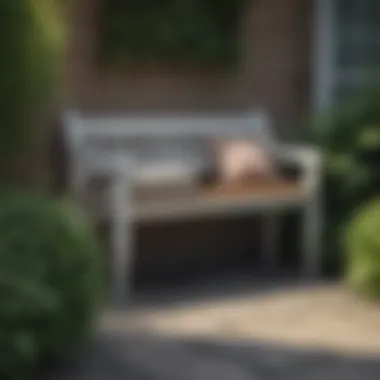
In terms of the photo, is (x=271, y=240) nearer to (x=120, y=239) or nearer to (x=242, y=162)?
(x=242, y=162)

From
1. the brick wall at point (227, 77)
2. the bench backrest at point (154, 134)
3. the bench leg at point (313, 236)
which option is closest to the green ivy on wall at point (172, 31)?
the brick wall at point (227, 77)

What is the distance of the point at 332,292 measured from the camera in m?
7.57

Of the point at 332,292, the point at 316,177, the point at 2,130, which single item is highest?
the point at 2,130

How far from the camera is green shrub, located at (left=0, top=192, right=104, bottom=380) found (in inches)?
196

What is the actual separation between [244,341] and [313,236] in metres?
2.02

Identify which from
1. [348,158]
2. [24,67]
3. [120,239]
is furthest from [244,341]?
[348,158]

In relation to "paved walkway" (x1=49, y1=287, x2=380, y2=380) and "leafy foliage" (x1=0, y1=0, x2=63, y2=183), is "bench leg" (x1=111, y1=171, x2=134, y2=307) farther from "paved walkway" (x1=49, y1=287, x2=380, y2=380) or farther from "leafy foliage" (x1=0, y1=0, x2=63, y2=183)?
"leafy foliage" (x1=0, y1=0, x2=63, y2=183)

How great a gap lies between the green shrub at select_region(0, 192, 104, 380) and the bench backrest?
2.09 metres

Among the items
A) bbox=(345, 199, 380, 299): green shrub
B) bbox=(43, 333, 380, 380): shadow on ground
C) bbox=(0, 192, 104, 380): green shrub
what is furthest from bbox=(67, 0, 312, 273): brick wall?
bbox=(0, 192, 104, 380): green shrub

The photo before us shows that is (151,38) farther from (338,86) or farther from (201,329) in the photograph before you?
(201,329)

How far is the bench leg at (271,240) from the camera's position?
879 centimetres

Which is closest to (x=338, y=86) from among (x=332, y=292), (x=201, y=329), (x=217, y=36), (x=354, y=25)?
(x=354, y=25)

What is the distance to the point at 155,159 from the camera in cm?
831

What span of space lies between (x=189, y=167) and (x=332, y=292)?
1444 millimetres
